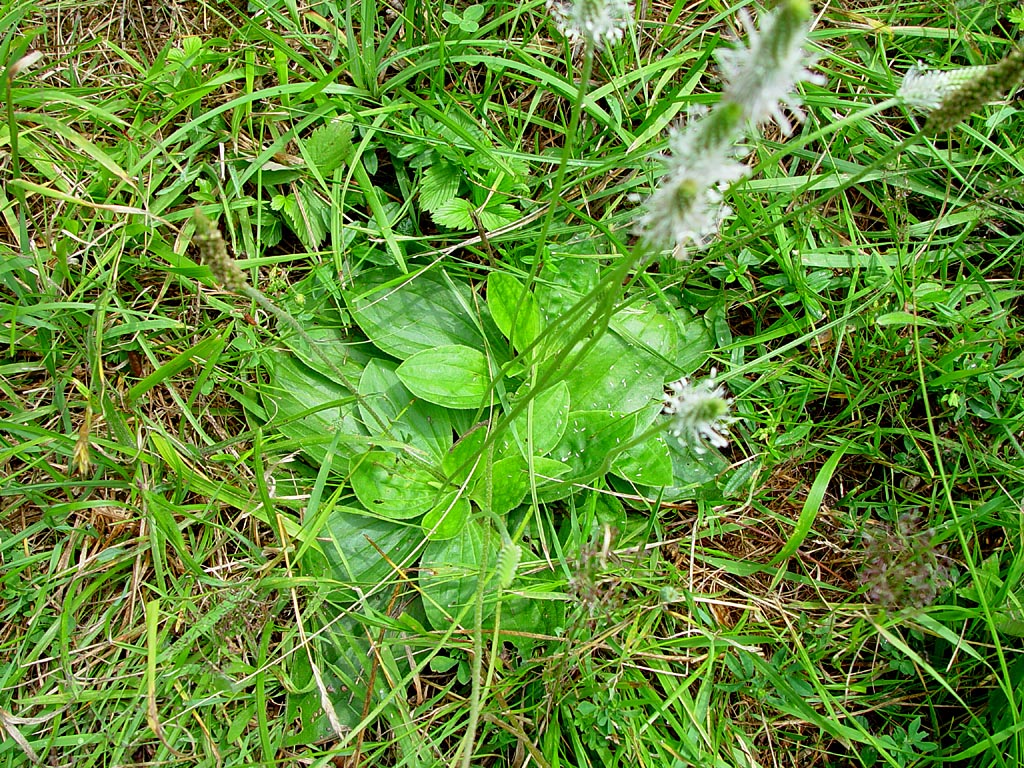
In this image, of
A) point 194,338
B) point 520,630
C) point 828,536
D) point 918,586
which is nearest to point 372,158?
point 194,338

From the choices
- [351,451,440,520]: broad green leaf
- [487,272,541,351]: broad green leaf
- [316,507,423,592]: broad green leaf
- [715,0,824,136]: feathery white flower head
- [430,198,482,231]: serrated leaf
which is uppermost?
[715,0,824,136]: feathery white flower head

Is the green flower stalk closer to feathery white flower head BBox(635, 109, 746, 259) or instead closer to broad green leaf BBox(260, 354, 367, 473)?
feathery white flower head BBox(635, 109, 746, 259)

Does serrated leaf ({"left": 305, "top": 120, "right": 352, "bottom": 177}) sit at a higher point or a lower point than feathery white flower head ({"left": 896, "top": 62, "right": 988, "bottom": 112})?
lower

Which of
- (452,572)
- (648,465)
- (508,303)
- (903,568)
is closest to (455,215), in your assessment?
(508,303)

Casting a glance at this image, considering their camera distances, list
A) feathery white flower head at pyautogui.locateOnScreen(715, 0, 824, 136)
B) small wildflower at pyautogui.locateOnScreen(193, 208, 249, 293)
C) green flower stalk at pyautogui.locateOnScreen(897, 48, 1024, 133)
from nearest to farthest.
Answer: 1. feathery white flower head at pyautogui.locateOnScreen(715, 0, 824, 136)
2. green flower stalk at pyautogui.locateOnScreen(897, 48, 1024, 133)
3. small wildflower at pyautogui.locateOnScreen(193, 208, 249, 293)

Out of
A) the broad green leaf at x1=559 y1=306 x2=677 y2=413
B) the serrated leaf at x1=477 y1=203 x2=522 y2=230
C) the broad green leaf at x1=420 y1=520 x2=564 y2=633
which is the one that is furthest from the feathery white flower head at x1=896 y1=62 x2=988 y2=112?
the broad green leaf at x1=420 y1=520 x2=564 y2=633

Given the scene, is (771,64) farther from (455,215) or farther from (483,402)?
(455,215)

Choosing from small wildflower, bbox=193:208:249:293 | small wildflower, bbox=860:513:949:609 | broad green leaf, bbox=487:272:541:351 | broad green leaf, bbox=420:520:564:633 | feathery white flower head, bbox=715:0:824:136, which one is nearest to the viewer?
feathery white flower head, bbox=715:0:824:136
